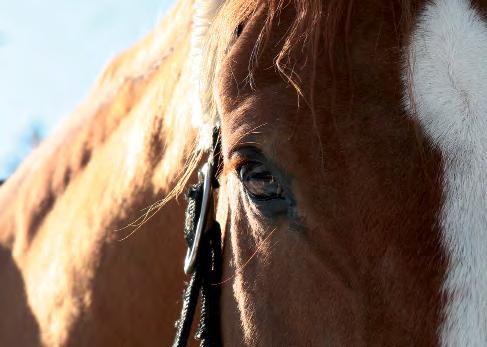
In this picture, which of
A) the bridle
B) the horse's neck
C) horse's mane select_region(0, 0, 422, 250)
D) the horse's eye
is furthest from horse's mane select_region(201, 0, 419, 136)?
the horse's neck

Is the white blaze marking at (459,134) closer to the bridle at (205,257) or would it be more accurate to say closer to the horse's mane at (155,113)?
the horse's mane at (155,113)

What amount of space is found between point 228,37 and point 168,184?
552mm

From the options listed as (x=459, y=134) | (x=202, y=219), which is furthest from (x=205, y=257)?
(x=459, y=134)

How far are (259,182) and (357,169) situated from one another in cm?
20

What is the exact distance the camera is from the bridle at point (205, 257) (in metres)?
Answer: 1.58

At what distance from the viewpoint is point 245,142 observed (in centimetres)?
131

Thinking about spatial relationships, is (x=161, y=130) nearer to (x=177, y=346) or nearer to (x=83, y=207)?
(x=83, y=207)

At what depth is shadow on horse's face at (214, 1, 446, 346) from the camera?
3.76 ft

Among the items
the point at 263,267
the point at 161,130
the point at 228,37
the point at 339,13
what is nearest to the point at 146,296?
the point at 161,130

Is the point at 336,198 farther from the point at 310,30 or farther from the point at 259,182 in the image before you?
the point at 310,30

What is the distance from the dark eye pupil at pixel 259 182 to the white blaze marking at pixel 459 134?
283 mm

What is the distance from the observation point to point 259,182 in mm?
1312

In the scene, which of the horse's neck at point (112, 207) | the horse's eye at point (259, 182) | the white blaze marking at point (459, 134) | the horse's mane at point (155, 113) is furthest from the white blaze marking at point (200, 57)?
the white blaze marking at point (459, 134)

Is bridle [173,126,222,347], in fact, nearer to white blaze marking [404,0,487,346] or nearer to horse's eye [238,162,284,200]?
horse's eye [238,162,284,200]
